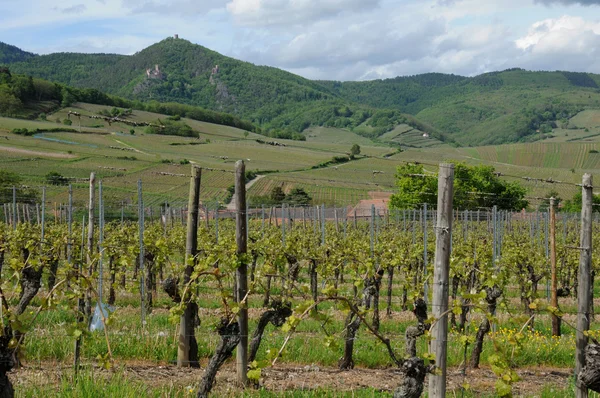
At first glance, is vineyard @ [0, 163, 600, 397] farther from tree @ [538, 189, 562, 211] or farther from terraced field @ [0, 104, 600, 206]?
terraced field @ [0, 104, 600, 206]

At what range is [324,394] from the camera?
21.0 feet

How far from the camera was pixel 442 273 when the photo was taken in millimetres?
5086

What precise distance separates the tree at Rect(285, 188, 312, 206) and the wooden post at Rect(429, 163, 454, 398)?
147 feet

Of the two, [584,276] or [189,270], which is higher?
[584,276]

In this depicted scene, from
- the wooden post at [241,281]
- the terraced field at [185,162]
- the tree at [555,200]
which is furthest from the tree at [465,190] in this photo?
the wooden post at [241,281]

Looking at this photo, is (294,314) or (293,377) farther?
(293,377)

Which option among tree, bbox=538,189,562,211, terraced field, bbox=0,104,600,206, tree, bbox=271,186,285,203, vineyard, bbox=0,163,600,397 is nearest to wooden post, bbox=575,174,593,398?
vineyard, bbox=0,163,600,397

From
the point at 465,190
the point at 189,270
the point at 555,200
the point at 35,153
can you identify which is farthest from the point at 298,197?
the point at 189,270

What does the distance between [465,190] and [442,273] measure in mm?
50269

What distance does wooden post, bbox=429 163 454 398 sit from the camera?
5039 millimetres

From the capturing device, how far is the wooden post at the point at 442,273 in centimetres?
504

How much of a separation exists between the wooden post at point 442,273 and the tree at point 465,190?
42425mm

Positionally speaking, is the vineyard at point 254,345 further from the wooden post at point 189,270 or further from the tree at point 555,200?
the tree at point 555,200

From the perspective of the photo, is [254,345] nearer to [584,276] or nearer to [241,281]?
[241,281]
